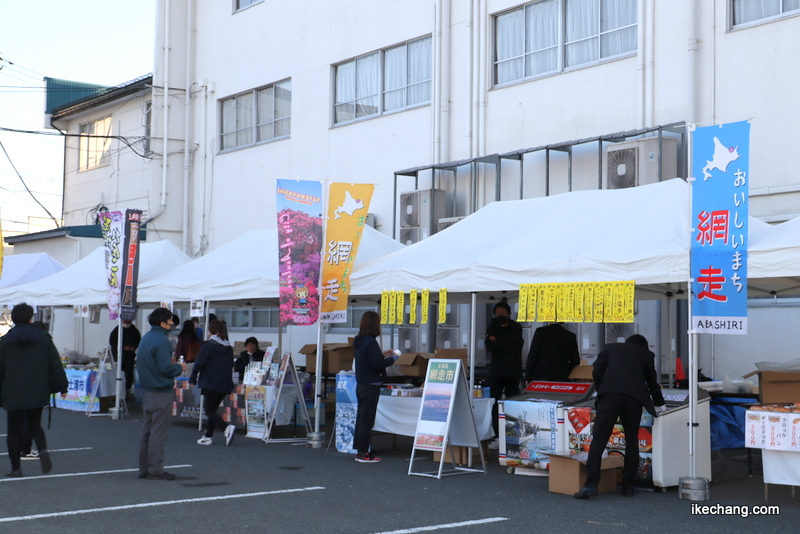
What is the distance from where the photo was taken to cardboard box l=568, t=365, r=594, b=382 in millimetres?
11547

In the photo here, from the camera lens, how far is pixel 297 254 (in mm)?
11219

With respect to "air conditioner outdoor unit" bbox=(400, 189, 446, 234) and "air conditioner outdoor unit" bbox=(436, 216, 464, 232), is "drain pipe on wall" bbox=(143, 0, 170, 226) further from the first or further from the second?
"air conditioner outdoor unit" bbox=(436, 216, 464, 232)

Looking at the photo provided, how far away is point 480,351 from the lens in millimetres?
15875

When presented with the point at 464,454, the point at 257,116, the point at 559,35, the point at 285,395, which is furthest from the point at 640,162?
the point at 257,116

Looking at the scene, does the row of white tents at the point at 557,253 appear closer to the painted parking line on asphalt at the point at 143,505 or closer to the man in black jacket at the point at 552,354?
the man in black jacket at the point at 552,354

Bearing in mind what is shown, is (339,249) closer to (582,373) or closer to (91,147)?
(582,373)

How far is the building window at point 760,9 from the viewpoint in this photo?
1148cm

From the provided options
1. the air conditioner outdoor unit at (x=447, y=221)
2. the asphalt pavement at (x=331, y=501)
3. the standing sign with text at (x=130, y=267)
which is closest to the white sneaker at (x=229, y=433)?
the asphalt pavement at (x=331, y=501)

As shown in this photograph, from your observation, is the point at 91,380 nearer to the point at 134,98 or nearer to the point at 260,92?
the point at 260,92

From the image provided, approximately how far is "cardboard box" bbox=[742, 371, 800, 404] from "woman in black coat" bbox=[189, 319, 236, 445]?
667 centimetres

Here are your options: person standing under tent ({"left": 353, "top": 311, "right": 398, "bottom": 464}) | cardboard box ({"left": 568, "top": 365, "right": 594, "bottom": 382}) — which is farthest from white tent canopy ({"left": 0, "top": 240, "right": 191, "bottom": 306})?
cardboard box ({"left": 568, "top": 365, "right": 594, "bottom": 382})

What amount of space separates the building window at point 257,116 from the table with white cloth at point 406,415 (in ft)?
32.6

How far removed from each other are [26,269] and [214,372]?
1131cm

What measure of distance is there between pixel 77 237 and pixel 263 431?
13762mm
